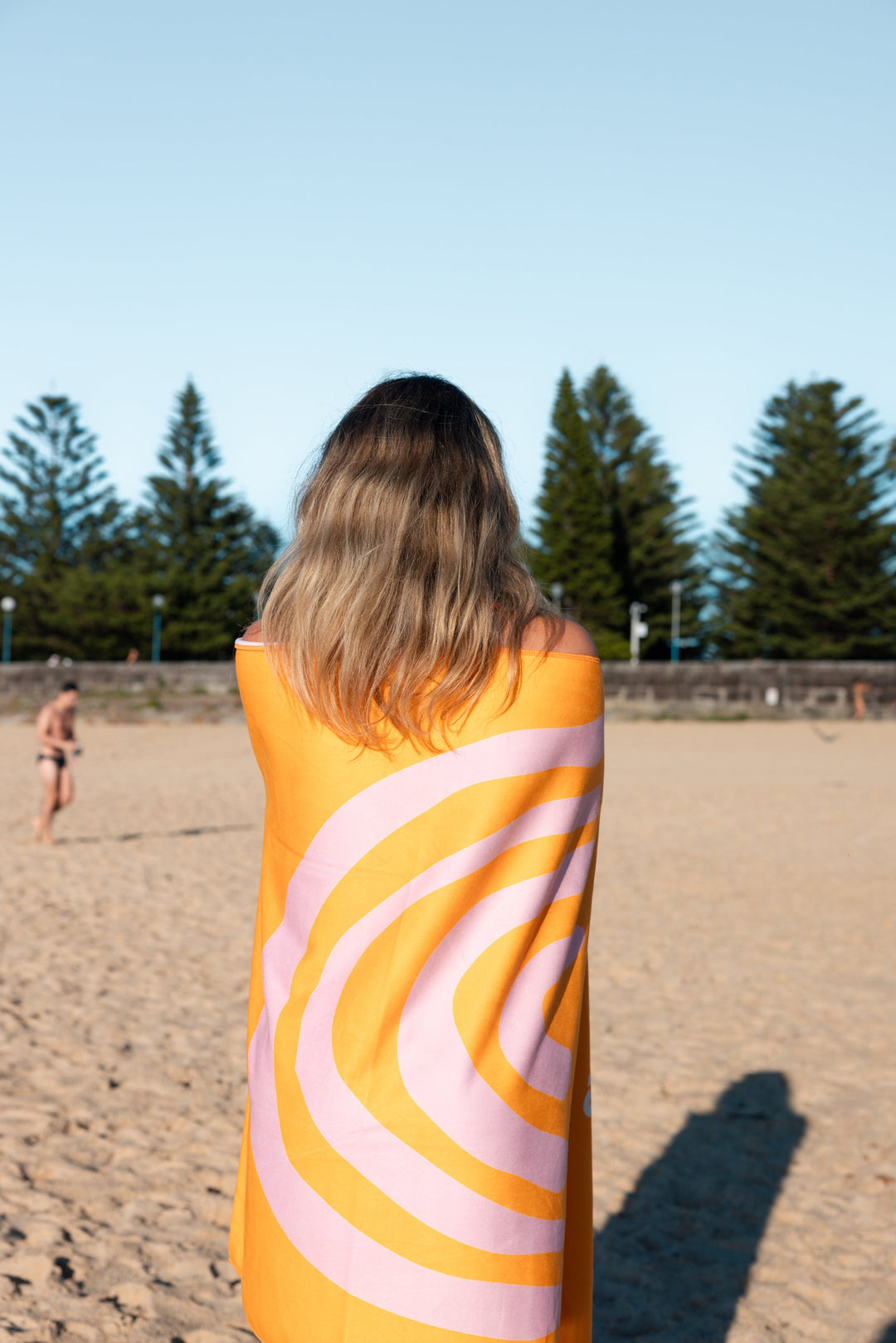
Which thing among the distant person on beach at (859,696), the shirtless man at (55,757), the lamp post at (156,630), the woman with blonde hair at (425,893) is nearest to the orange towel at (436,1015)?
the woman with blonde hair at (425,893)

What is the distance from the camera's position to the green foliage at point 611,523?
46.1 meters

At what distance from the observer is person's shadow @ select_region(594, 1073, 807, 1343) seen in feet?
8.95

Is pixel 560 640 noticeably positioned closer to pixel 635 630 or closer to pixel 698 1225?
pixel 698 1225

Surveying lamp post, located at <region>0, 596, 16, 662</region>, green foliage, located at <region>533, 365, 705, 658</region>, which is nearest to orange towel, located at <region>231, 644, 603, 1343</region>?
green foliage, located at <region>533, 365, 705, 658</region>

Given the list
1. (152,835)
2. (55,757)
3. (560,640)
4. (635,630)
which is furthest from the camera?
(635,630)

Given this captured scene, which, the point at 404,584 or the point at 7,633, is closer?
the point at 404,584

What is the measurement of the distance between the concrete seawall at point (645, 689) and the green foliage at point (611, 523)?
65.5ft

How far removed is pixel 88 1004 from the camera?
494 cm

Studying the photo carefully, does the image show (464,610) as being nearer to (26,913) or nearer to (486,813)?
(486,813)

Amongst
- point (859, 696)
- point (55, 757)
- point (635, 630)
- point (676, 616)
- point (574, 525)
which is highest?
point (574, 525)

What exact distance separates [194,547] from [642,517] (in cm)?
2031

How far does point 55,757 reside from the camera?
9.40m

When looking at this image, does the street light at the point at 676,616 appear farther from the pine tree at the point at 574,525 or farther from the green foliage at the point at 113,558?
the green foliage at the point at 113,558

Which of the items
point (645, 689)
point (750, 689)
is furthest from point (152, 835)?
point (750, 689)
